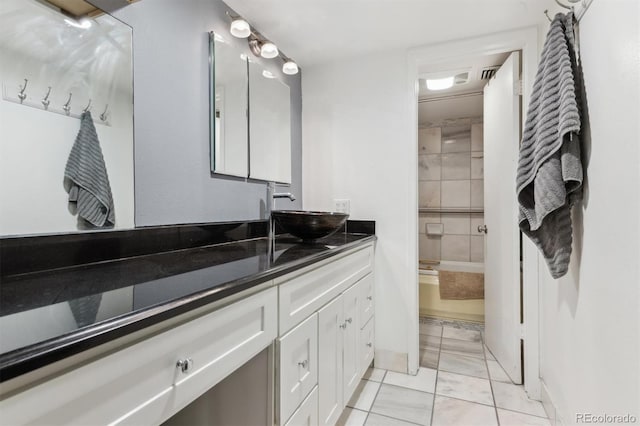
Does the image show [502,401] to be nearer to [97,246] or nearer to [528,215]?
[528,215]

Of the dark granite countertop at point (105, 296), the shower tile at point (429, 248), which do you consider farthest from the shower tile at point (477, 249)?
the dark granite countertop at point (105, 296)

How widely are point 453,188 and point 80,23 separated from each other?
11.8ft

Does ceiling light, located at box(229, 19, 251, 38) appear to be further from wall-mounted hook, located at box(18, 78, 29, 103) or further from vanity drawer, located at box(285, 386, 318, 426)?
vanity drawer, located at box(285, 386, 318, 426)

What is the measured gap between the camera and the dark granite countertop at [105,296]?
0.42 metres

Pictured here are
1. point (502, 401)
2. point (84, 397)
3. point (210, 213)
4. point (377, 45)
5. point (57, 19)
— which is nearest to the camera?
point (84, 397)

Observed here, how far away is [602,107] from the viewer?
3.40 ft

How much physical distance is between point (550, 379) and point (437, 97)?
2388 mm

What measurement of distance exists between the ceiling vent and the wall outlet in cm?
135

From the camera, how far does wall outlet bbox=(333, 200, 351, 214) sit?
2.15m

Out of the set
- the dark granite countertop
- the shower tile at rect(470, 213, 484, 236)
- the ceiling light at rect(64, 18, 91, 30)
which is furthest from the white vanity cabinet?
the shower tile at rect(470, 213, 484, 236)

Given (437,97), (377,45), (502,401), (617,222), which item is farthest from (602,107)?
(437,97)

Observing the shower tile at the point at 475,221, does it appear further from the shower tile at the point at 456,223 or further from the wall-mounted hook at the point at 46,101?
the wall-mounted hook at the point at 46,101

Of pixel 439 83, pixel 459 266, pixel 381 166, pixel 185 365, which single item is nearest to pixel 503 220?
pixel 381 166

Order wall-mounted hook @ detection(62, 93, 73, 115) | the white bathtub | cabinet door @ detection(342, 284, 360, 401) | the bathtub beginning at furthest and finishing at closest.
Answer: the white bathtub, the bathtub, cabinet door @ detection(342, 284, 360, 401), wall-mounted hook @ detection(62, 93, 73, 115)
